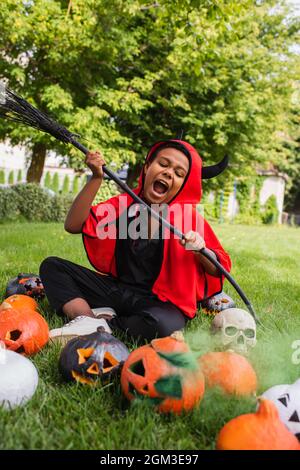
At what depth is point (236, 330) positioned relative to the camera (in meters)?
2.42

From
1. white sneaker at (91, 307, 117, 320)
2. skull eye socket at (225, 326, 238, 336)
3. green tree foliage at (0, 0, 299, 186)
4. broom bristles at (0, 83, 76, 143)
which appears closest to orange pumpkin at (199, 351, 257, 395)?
skull eye socket at (225, 326, 238, 336)

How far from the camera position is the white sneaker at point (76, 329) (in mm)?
2398

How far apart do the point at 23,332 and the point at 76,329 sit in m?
0.31

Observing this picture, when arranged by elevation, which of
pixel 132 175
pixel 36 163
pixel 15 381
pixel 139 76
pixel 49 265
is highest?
pixel 139 76

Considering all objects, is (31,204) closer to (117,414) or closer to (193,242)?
(193,242)

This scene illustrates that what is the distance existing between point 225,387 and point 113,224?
1.38 meters

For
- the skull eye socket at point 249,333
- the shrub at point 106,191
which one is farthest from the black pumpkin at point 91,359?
the shrub at point 106,191

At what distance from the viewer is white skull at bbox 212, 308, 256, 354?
234 centimetres

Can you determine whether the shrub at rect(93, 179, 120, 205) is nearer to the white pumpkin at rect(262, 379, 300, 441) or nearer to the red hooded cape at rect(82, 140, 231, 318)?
the red hooded cape at rect(82, 140, 231, 318)

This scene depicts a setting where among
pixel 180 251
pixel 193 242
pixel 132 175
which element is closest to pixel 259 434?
pixel 193 242

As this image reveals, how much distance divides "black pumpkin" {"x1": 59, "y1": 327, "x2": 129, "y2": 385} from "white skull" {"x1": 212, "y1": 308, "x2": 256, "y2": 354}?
64 cm

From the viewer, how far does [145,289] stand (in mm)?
2873

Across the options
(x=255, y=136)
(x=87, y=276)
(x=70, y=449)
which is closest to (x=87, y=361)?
(x=70, y=449)
